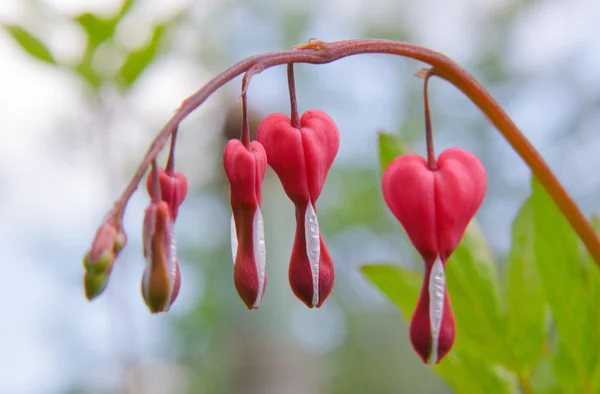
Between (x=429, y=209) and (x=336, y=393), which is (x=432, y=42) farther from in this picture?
(x=429, y=209)

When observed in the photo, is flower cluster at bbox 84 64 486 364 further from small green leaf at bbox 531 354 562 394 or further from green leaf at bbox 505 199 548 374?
small green leaf at bbox 531 354 562 394

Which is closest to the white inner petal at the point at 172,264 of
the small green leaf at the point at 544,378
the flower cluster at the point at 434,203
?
the flower cluster at the point at 434,203

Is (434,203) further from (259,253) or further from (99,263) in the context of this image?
(99,263)

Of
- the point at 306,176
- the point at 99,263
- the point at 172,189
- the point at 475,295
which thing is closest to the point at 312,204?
the point at 306,176

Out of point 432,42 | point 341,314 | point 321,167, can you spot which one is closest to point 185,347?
point 341,314

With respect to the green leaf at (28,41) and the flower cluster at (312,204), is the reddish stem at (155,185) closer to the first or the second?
the flower cluster at (312,204)
